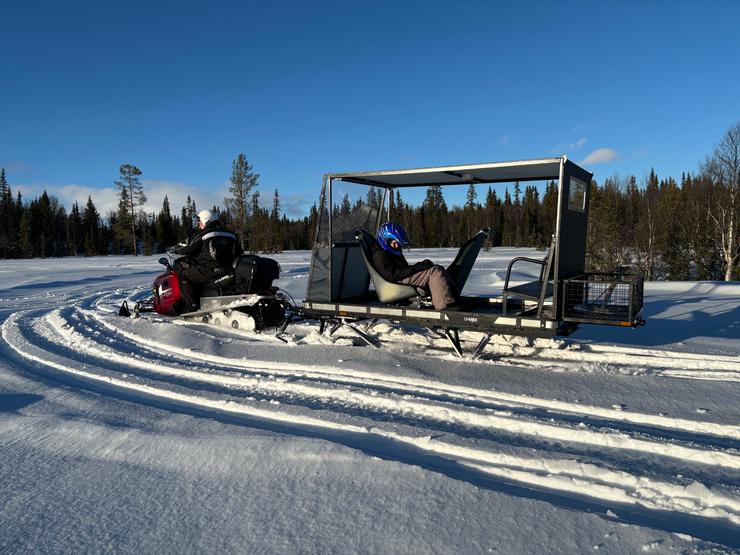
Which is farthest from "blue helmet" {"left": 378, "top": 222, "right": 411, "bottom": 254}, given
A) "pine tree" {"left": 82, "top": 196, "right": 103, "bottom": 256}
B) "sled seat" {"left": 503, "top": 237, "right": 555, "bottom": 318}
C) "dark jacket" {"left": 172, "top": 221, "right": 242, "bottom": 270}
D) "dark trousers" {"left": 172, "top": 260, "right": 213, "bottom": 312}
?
"pine tree" {"left": 82, "top": 196, "right": 103, "bottom": 256}

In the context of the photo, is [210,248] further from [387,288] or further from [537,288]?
[537,288]

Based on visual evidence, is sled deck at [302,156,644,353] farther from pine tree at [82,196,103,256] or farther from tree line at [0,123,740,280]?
pine tree at [82,196,103,256]

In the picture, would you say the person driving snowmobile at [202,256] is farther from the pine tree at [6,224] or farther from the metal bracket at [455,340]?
the pine tree at [6,224]

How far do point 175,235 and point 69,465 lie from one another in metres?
78.8

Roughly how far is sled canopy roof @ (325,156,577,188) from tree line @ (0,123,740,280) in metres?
0.43

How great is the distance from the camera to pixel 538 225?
4653cm

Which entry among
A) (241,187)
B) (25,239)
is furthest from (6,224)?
(241,187)

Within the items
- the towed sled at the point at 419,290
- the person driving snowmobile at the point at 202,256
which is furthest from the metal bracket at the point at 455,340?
the person driving snowmobile at the point at 202,256

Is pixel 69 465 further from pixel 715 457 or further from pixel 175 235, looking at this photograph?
pixel 175 235

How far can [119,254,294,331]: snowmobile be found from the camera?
26.0 ft

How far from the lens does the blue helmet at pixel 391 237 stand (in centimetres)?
654

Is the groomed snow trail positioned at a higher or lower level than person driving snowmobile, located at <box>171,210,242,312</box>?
lower

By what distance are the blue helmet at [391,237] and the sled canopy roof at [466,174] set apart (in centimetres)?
70

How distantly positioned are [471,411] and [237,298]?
4.93 m
